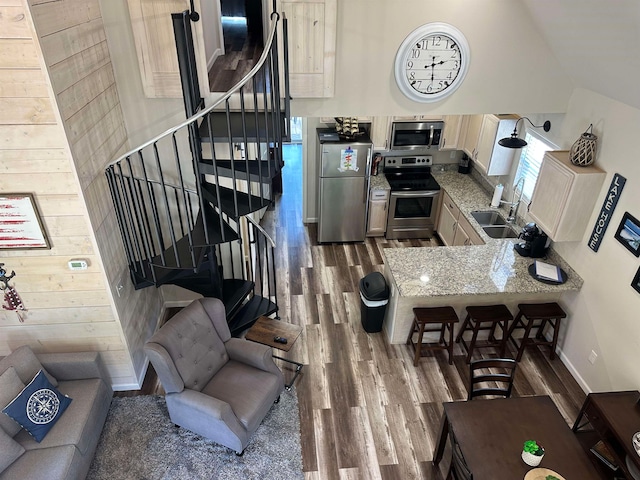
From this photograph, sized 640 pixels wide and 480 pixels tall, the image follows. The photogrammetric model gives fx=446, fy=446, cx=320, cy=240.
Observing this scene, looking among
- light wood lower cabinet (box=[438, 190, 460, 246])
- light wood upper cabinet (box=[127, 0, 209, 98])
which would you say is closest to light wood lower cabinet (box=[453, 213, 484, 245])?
light wood lower cabinet (box=[438, 190, 460, 246])

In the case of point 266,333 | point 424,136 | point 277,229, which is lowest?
point 277,229

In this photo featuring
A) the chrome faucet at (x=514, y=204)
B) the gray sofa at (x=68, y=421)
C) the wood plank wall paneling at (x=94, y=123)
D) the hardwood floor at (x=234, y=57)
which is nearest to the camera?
the wood plank wall paneling at (x=94, y=123)

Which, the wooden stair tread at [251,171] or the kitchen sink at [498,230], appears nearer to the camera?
the wooden stair tread at [251,171]

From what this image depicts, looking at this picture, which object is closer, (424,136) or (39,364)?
(39,364)

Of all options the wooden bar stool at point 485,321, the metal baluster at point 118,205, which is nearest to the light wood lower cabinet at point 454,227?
the wooden bar stool at point 485,321

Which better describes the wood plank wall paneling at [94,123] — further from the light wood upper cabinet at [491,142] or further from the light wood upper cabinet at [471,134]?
the light wood upper cabinet at [471,134]

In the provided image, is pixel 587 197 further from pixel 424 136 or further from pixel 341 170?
pixel 341 170

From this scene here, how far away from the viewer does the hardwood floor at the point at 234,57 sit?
4.77 m

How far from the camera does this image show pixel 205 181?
13.1ft

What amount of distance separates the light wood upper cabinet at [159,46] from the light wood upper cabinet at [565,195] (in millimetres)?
3173

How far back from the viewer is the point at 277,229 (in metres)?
7.00

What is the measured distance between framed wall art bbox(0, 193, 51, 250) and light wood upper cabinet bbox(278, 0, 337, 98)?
2264mm

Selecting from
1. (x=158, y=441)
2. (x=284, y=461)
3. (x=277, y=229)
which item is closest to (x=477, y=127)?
(x=277, y=229)

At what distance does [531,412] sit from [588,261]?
1.74 m
